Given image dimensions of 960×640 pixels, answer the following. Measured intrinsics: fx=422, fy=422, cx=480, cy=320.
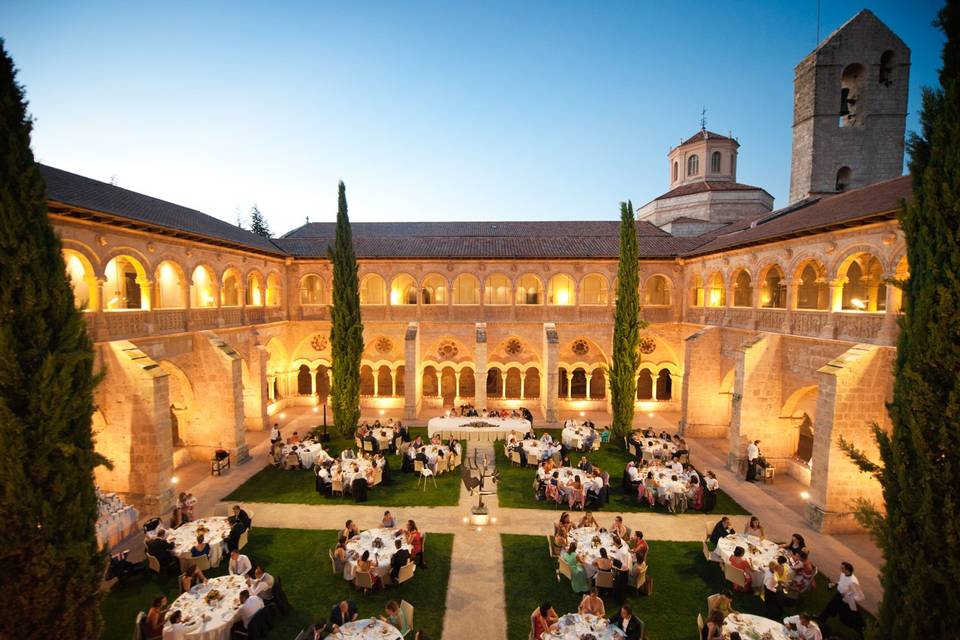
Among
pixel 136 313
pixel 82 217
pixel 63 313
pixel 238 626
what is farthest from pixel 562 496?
pixel 82 217

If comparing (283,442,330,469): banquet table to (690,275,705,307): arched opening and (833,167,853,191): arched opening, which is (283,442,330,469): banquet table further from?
(833,167,853,191): arched opening

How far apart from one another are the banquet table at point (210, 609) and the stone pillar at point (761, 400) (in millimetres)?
16333

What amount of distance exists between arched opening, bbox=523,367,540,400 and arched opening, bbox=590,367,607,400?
10.5ft

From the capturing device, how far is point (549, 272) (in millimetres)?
22828

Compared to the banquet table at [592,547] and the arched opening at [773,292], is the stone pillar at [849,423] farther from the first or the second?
the arched opening at [773,292]

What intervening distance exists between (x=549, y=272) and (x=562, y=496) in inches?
497

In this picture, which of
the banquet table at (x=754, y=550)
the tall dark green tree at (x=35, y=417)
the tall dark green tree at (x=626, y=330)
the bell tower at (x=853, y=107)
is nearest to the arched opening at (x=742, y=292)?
the tall dark green tree at (x=626, y=330)

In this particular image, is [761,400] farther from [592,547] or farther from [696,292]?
[592,547]

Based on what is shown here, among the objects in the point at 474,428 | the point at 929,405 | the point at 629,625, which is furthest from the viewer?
the point at 474,428

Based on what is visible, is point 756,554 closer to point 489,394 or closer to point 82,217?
point 489,394

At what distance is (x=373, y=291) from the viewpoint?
25.2m

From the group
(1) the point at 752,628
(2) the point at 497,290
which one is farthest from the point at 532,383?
(1) the point at 752,628

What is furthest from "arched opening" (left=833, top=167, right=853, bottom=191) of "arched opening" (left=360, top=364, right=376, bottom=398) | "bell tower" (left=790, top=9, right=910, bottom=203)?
"arched opening" (left=360, top=364, right=376, bottom=398)

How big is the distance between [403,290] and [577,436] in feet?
41.8
